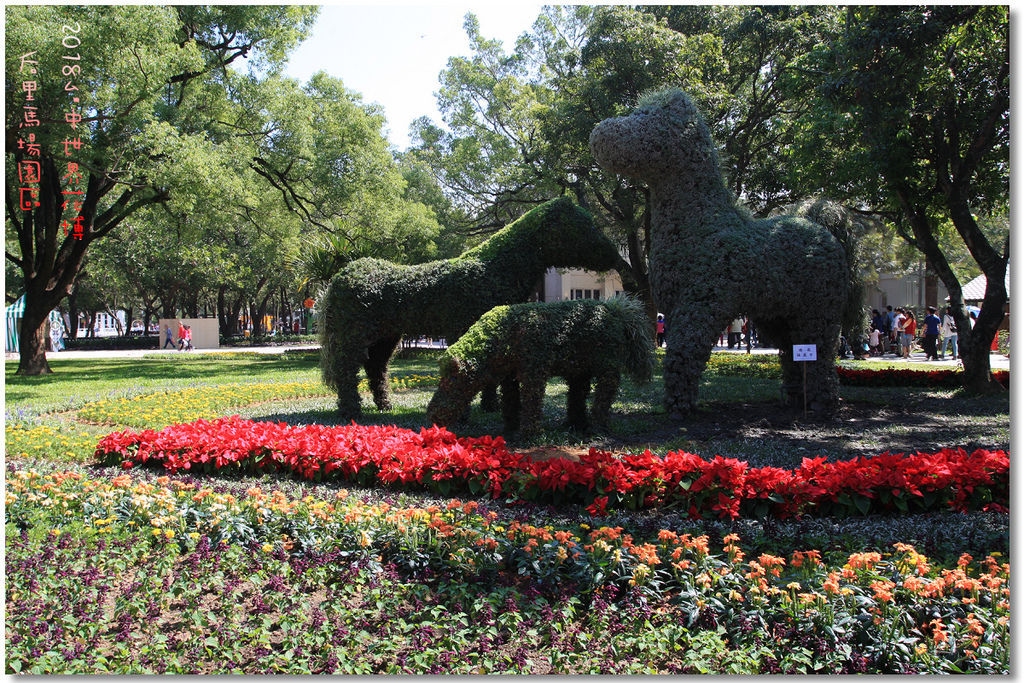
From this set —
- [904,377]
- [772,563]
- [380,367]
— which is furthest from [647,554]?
[904,377]

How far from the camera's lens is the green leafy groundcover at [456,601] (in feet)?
11.0

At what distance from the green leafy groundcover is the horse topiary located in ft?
14.5

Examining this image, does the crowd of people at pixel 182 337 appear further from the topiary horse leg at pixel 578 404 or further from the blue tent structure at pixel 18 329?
the topiary horse leg at pixel 578 404

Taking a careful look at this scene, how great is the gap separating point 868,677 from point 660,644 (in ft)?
3.05

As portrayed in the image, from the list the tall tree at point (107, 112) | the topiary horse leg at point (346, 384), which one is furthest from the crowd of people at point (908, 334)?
the tall tree at point (107, 112)

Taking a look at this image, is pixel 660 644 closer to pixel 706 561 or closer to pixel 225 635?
pixel 706 561

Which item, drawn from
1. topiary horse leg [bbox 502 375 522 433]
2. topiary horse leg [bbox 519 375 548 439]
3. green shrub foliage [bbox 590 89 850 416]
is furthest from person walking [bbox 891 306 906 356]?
topiary horse leg [bbox 519 375 548 439]

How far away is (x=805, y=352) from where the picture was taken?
8.61 meters

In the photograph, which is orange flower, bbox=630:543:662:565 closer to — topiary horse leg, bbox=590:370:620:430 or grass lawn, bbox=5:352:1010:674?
grass lawn, bbox=5:352:1010:674

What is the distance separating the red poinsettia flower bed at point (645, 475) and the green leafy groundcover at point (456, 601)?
635mm

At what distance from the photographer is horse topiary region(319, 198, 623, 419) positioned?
8.83 meters

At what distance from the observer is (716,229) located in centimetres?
881

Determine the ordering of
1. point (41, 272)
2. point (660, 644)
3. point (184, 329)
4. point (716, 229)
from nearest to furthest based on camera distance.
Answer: point (660, 644) → point (716, 229) → point (41, 272) → point (184, 329)

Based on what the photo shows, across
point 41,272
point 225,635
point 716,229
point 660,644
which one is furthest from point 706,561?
point 41,272
